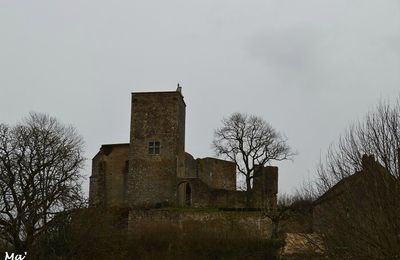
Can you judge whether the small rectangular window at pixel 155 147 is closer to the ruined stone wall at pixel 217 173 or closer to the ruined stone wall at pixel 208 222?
the ruined stone wall at pixel 208 222

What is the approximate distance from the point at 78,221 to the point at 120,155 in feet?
38.4

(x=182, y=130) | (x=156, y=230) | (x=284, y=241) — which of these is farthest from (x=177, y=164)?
(x=284, y=241)

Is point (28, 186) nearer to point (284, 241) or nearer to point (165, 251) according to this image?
point (165, 251)

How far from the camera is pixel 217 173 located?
45625 mm

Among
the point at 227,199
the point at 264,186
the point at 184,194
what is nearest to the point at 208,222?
the point at 227,199

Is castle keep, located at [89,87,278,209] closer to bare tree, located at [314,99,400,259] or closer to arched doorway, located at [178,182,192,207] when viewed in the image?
arched doorway, located at [178,182,192,207]

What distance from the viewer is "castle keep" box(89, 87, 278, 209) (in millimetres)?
39219

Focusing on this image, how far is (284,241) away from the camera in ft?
105

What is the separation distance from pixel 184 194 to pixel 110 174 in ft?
17.2

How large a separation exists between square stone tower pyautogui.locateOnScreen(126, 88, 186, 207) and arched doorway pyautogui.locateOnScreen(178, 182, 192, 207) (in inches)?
41.8

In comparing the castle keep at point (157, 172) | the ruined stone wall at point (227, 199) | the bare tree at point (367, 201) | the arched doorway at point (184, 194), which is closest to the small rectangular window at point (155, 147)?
the castle keep at point (157, 172)

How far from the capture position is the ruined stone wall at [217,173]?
147 ft

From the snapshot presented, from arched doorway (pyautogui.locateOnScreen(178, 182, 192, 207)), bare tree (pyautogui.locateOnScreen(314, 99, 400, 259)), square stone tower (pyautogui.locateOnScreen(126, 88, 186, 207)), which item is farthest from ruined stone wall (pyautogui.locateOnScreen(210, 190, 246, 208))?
bare tree (pyautogui.locateOnScreen(314, 99, 400, 259))

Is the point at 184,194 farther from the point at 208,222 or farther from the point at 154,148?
the point at 208,222
